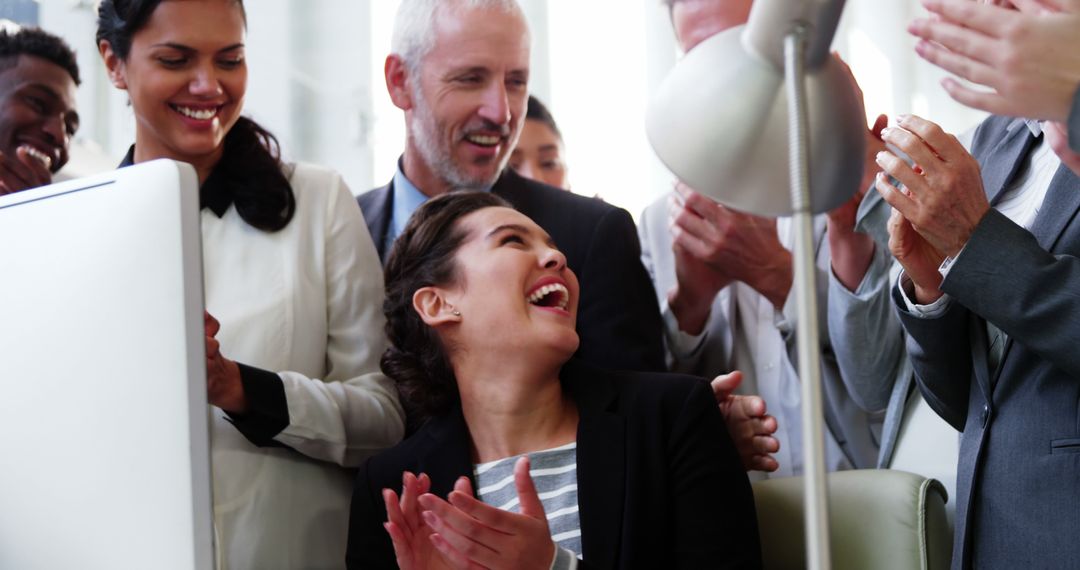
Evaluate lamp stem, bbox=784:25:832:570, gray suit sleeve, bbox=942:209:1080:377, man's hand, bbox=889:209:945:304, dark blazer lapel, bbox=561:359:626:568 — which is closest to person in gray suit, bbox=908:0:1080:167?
gray suit sleeve, bbox=942:209:1080:377

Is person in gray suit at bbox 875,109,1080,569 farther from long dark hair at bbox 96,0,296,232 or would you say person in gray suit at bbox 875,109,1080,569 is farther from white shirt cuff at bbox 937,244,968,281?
long dark hair at bbox 96,0,296,232

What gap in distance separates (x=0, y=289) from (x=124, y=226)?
17cm

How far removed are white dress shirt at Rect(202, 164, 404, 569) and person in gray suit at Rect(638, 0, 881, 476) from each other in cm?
57

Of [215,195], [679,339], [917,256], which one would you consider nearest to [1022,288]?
[917,256]

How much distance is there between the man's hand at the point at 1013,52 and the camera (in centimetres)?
112

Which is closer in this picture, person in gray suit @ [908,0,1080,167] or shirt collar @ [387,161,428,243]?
person in gray suit @ [908,0,1080,167]

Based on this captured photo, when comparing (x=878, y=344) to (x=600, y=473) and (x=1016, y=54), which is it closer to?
(x=600, y=473)

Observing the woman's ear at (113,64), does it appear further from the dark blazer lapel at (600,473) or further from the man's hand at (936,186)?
the man's hand at (936,186)

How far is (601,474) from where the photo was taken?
154 cm

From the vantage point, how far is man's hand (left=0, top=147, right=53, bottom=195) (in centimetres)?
212

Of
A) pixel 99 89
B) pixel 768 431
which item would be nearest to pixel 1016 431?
pixel 768 431

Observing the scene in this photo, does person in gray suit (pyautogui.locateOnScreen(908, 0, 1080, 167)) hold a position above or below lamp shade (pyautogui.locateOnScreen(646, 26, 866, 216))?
above

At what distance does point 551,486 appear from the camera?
5.20ft

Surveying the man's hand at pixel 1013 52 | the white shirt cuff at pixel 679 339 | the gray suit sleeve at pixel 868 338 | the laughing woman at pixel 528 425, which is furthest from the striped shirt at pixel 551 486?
the man's hand at pixel 1013 52
